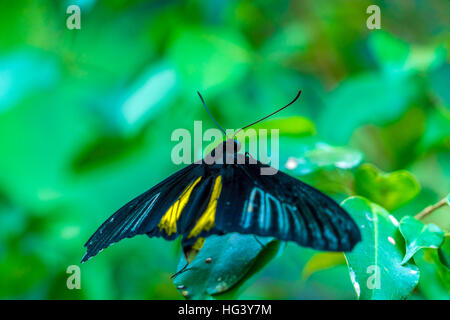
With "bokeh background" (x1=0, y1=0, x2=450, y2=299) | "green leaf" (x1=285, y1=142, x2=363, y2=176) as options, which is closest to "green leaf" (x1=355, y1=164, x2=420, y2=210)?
"green leaf" (x1=285, y1=142, x2=363, y2=176)

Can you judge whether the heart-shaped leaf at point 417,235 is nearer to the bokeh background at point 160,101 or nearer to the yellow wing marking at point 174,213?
the yellow wing marking at point 174,213

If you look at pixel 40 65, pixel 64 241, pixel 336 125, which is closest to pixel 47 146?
pixel 40 65

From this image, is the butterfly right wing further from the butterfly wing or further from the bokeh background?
the bokeh background

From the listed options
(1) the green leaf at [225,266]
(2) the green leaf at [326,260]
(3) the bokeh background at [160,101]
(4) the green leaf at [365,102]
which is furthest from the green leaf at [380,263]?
(4) the green leaf at [365,102]

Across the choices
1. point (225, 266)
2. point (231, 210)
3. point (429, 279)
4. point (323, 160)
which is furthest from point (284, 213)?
point (429, 279)

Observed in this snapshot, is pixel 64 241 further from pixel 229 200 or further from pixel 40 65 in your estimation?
pixel 229 200

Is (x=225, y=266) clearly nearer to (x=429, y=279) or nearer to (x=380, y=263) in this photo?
(x=380, y=263)
